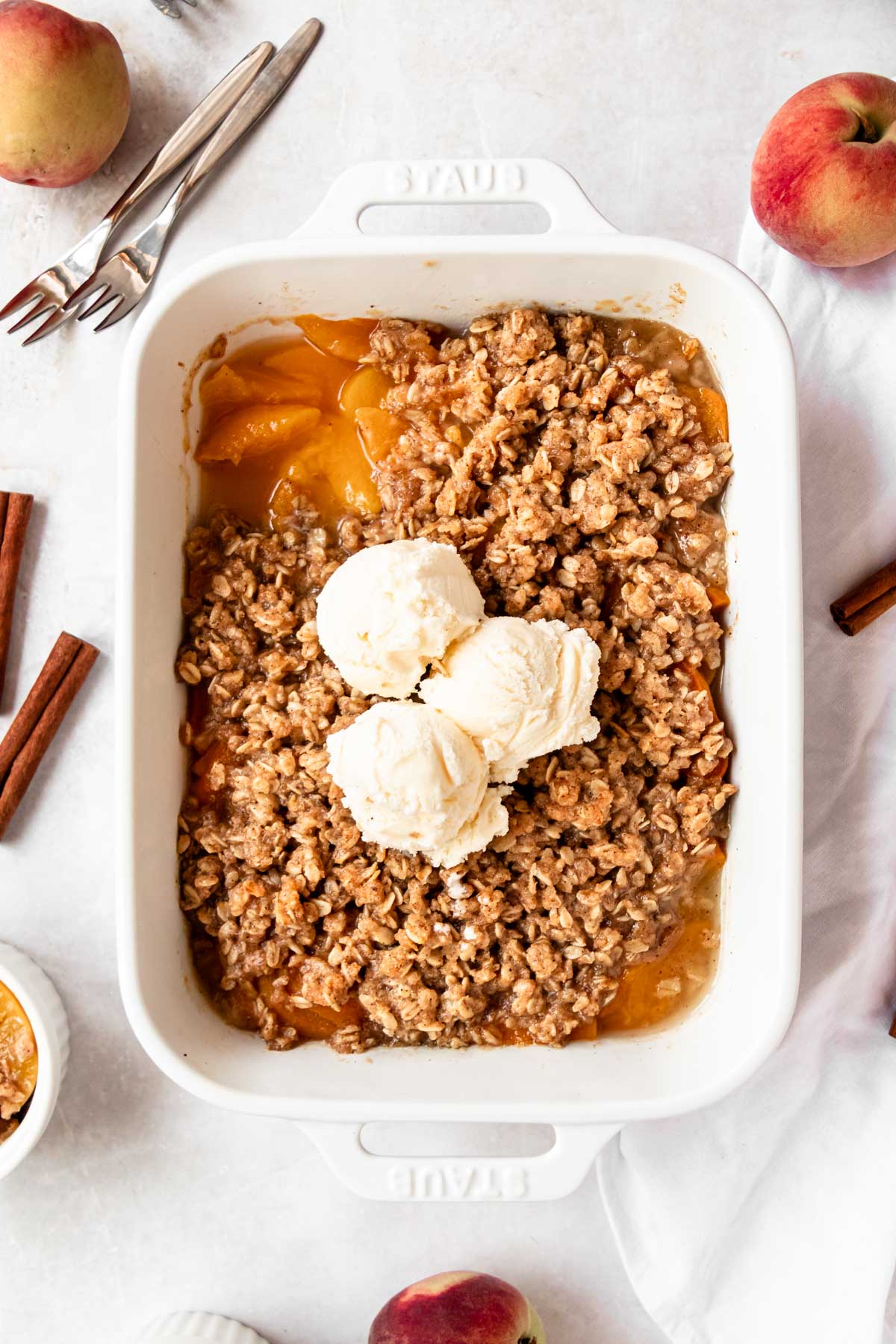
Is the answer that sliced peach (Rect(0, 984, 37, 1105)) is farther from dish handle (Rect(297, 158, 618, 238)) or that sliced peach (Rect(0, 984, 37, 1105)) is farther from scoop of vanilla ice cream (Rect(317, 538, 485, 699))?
dish handle (Rect(297, 158, 618, 238))

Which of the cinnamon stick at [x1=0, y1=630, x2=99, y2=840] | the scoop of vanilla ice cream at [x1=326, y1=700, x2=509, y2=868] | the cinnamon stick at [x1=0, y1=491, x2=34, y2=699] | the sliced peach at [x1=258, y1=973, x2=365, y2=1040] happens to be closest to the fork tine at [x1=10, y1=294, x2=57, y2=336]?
the cinnamon stick at [x1=0, y1=491, x2=34, y2=699]

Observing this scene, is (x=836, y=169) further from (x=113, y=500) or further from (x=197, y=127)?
(x=113, y=500)

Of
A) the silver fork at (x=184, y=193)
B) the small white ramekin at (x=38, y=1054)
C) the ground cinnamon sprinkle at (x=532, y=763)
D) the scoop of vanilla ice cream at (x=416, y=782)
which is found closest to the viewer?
the scoop of vanilla ice cream at (x=416, y=782)

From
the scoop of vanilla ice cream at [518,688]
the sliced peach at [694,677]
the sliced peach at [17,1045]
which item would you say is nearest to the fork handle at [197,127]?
the scoop of vanilla ice cream at [518,688]

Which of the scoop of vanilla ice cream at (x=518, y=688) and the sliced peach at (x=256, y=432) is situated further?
the sliced peach at (x=256, y=432)

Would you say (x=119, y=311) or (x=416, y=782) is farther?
(x=119, y=311)

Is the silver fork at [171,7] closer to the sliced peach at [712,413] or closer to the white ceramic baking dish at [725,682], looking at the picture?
the white ceramic baking dish at [725,682]

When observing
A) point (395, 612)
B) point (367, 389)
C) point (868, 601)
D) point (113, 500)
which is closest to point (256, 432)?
point (367, 389)
